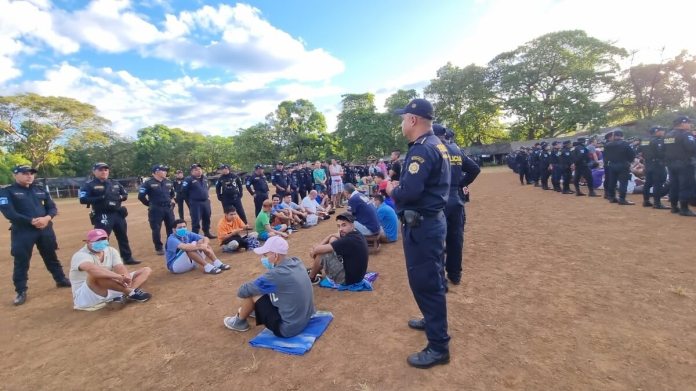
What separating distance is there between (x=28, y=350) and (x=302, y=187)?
9.98m

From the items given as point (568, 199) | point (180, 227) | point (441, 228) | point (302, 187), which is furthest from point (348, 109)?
point (441, 228)

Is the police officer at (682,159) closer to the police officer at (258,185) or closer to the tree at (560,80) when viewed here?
the police officer at (258,185)

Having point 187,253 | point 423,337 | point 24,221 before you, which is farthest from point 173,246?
point 423,337

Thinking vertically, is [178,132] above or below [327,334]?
above

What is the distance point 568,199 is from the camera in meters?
9.96

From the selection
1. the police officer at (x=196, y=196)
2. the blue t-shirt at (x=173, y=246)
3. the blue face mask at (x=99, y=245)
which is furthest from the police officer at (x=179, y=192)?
the blue face mask at (x=99, y=245)

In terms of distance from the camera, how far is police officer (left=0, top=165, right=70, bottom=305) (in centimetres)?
485

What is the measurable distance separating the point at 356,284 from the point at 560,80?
35.5 m

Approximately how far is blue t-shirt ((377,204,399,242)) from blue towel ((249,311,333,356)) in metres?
3.25

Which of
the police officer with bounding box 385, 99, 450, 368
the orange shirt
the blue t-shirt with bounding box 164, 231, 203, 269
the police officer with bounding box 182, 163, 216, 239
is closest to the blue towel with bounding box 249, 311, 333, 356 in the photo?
the police officer with bounding box 385, 99, 450, 368

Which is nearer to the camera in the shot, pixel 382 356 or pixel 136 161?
pixel 382 356

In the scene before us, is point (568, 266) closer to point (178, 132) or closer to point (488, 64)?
point (488, 64)

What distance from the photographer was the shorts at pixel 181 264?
5.68 m

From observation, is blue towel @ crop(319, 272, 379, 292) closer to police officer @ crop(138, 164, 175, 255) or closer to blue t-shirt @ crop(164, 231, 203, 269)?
blue t-shirt @ crop(164, 231, 203, 269)
